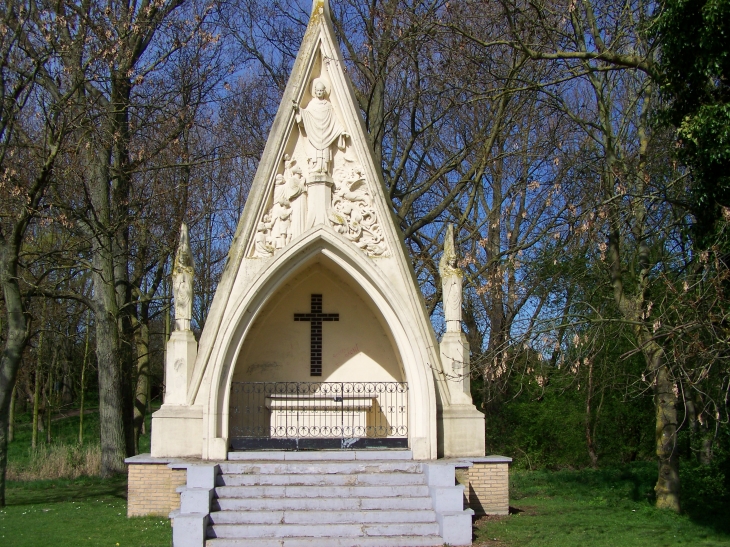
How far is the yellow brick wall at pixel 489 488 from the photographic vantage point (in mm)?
11398

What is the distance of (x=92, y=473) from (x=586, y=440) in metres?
11.6

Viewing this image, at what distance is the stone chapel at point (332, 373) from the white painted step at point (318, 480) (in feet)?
0.30

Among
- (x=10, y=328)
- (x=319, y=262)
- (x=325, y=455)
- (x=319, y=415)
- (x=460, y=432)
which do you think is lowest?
(x=325, y=455)

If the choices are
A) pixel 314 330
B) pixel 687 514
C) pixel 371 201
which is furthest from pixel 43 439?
pixel 687 514

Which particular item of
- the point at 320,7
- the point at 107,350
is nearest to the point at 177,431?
the point at 107,350

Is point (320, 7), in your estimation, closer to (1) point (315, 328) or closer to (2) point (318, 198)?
(2) point (318, 198)

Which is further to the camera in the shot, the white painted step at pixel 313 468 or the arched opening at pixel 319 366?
the arched opening at pixel 319 366

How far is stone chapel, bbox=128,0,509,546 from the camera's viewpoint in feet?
37.1

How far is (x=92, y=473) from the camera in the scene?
56.4 ft

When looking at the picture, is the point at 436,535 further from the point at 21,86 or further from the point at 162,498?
the point at 21,86

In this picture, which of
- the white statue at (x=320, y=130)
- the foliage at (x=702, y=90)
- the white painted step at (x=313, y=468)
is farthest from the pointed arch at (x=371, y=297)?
the foliage at (x=702, y=90)

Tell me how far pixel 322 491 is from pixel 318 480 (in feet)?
0.93

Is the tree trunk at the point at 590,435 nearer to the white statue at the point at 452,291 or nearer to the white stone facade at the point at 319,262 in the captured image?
the white statue at the point at 452,291

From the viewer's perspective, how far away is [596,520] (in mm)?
11312
